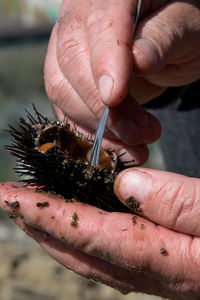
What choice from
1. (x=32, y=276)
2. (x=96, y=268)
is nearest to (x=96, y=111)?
(x=96, y=268)

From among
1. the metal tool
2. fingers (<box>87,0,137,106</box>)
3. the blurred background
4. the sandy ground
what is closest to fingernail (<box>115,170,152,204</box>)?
the metal tool

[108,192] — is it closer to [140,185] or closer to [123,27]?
[140,185]

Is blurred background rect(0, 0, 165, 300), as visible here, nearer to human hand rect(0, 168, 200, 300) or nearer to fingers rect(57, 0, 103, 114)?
fingers rect(57, 0, 103, 114)

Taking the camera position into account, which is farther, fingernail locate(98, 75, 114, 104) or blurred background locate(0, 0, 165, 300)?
blurred background locate(0, 0, 165, 300)

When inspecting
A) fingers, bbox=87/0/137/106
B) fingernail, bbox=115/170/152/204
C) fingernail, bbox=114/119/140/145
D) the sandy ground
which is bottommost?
the sandy ground

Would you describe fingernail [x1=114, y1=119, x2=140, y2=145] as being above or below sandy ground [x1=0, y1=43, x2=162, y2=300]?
above

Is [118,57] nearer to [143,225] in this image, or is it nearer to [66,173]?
[66,173]

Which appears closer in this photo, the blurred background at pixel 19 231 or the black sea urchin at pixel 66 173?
the black sea urchin at pixel 66 173

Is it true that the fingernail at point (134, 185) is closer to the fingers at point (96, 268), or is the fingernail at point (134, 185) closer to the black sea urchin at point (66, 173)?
the black sea urchin at point (66, 173)

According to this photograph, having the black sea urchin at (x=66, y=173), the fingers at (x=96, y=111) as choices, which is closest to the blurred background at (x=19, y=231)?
the fingers at (x=96, y=111)
